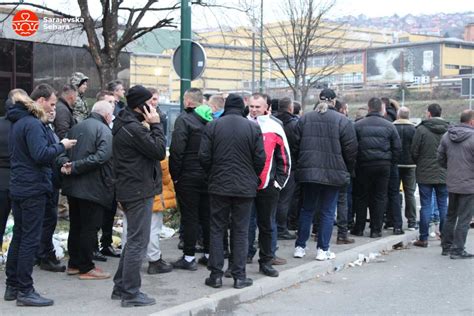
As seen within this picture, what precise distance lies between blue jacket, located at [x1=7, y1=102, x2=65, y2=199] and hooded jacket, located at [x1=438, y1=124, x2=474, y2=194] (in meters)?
5.50

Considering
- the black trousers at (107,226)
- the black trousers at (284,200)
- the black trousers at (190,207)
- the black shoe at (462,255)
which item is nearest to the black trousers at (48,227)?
the black trousers at (107,226)

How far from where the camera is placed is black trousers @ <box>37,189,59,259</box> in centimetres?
728

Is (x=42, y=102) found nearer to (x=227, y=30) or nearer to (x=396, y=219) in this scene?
(x=396, y=219)

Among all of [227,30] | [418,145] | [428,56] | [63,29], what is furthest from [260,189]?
[428,56]

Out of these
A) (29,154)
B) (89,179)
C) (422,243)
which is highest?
(29,154)

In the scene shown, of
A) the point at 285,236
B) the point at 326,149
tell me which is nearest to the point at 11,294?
the point at 326,149

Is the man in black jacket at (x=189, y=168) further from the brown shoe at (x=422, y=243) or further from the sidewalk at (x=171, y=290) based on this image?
the brown shoe at (x=422, y=243)

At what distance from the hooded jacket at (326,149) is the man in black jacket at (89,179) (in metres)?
2.61

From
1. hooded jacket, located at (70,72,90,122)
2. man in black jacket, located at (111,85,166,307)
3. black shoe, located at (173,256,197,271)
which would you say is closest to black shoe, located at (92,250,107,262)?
black shoe, located at (173,256,197,271)

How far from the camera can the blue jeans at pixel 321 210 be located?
8.30 metres

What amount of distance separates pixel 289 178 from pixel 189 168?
2337mm

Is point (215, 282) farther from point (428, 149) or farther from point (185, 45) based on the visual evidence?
point (185, 45)

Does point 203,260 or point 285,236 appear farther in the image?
point 285,236

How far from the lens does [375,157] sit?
380 inches
